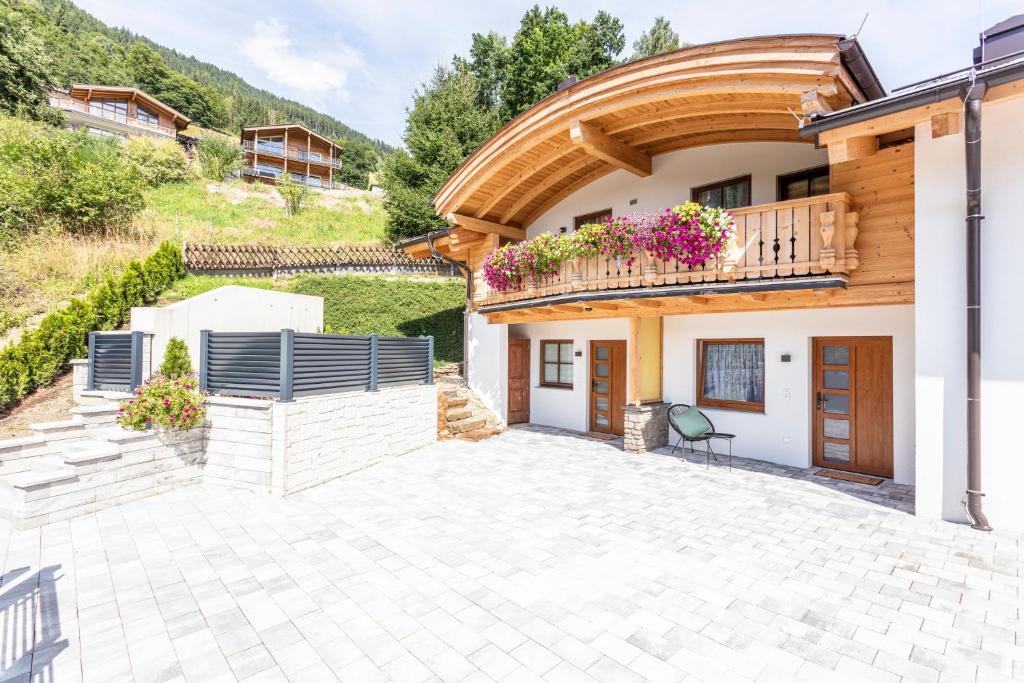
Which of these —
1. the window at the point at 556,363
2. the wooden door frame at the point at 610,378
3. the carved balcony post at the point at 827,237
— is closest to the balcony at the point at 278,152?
the window at the point at 556,363

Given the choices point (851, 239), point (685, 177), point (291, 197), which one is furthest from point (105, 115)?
point (851, 239)

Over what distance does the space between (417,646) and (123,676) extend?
67.8 inches

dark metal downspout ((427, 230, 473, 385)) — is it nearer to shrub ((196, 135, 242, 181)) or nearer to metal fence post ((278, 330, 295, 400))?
metal fence post ((278, 330, 295, 400))

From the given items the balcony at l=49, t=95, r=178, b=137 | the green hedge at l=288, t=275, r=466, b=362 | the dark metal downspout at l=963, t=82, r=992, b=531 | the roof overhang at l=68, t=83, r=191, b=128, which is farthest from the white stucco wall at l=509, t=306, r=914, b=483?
the roof overhang at l=68, t=83, r=191, b=128

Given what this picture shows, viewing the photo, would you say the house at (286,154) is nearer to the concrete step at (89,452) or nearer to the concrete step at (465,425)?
the concrete step at (465,425)

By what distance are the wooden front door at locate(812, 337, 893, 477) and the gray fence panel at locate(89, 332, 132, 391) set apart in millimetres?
11886

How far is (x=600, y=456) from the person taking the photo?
848cm

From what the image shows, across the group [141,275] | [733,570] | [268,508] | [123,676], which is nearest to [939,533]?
[733,570]

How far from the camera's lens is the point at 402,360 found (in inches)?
333

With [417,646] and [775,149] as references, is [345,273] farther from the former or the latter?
[417,646]

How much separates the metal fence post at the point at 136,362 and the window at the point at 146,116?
4282 centimetres

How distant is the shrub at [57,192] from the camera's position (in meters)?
12.6

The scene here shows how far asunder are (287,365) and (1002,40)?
10.1 meters

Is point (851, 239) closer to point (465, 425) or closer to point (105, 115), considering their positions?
point (465, 425)
